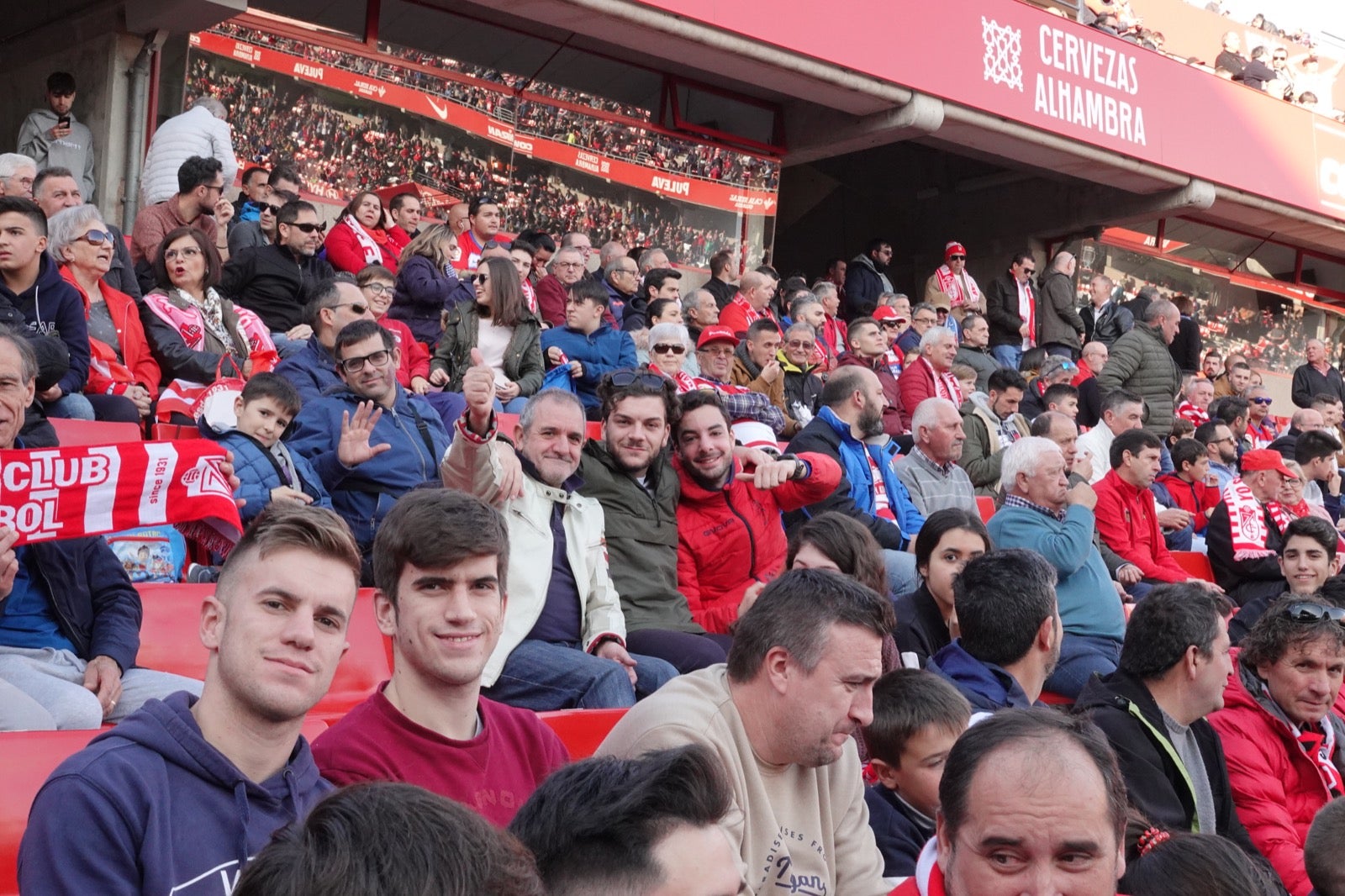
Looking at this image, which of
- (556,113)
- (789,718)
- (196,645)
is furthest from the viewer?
(556,113)

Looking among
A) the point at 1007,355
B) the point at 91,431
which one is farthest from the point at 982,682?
the point at 1007,355

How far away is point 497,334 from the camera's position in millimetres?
7449

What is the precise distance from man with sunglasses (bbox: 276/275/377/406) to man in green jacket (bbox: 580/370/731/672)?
1312mm

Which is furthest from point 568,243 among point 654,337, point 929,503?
point 929,503

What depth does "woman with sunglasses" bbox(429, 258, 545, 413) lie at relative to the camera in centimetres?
727

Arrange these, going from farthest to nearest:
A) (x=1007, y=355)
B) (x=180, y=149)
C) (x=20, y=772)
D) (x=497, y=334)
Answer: (x=1007, y=355), (x=180, y=149), (x=497, y=334), (x=20, y=772)

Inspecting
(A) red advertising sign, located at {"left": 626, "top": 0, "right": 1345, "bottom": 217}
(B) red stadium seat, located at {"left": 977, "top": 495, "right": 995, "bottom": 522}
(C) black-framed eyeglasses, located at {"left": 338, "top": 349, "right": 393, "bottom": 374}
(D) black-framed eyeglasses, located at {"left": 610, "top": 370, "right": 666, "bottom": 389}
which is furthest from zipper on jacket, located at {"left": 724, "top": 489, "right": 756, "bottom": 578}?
(A) red advertising sign, located at {"left": 626, "top": 0, "right": 1345, "bottom": 217}

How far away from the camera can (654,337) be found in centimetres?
779

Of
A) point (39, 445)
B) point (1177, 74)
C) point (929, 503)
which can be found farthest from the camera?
point (1177, 74)

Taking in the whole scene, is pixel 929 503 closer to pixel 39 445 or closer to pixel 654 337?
pixel 654 337

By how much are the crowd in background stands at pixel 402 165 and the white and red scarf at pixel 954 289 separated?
2.47 metres

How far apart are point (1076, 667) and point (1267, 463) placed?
353cm

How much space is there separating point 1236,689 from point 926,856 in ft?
7.91

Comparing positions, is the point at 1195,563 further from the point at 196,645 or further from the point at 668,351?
the point at 196,645
